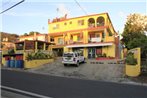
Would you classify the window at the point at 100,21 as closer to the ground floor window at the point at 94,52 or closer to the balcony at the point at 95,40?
the balcony at the point at 95,40

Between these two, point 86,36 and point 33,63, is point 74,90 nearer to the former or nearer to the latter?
point 33,63

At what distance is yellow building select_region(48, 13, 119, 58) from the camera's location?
143 feet

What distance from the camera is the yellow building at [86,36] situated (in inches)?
1720

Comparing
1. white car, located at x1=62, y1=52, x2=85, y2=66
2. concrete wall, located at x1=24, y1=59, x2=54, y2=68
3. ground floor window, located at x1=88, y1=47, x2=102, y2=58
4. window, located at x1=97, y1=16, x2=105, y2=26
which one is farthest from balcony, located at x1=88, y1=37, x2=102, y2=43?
concrete wall, located at x1=24, y1=59, x2=54, y2=68

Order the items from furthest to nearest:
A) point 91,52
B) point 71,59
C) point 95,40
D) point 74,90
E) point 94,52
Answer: point 91,52 → point 94,52 → point 95,40 → point 71,59 → point 74,90

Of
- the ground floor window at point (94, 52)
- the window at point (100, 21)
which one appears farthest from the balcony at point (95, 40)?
the window at point (100, 21)

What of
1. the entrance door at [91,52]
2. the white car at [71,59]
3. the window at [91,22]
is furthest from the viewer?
the window at [91,22]

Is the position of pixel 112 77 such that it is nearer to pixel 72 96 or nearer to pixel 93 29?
pixel 72 96

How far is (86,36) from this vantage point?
4656cm

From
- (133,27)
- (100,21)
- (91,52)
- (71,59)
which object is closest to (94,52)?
(91,52)

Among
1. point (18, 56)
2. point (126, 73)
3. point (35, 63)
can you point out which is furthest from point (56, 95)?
point (18, 56)

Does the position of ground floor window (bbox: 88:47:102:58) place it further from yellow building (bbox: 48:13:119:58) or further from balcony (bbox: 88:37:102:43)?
balcony (bbox: 88:37:102:43)

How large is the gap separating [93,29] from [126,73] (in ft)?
73.7

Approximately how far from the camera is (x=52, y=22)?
53.5 meters
